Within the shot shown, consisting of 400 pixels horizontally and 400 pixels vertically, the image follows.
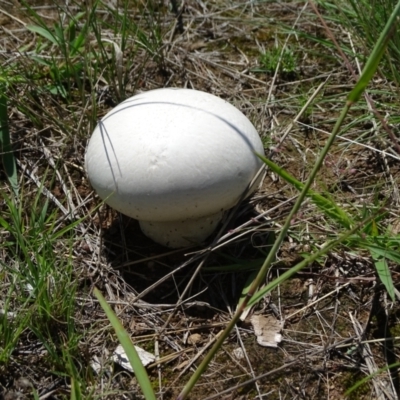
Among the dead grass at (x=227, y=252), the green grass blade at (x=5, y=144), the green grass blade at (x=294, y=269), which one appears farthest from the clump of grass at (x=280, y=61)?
the green grass blade at (x=294, y=269)

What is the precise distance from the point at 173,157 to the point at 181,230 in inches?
12.6

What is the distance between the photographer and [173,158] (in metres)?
1.94

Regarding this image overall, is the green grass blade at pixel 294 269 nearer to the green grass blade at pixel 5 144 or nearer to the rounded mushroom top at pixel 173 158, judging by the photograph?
the rounded mushroom top at pixel 173 158

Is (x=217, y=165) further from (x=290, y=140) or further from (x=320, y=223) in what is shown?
(x=290, y=140)

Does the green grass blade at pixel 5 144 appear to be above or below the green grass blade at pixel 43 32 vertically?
below

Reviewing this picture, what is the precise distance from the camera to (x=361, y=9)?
8.32 ft

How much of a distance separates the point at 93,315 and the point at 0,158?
0.79 meters

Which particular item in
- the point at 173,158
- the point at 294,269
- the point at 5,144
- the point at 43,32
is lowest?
the point at 5,144

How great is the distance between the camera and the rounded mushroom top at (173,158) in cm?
195

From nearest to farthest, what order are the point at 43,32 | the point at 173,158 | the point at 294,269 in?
the point at 294,269 → the point at 173,158 → the point at 43,32

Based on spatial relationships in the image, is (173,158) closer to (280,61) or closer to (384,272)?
(384,272)

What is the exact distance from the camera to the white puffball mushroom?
1.96 meters

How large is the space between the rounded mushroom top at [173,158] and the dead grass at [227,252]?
0.52 ft

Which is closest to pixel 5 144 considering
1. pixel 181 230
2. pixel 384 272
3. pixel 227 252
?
pixel 181 230
